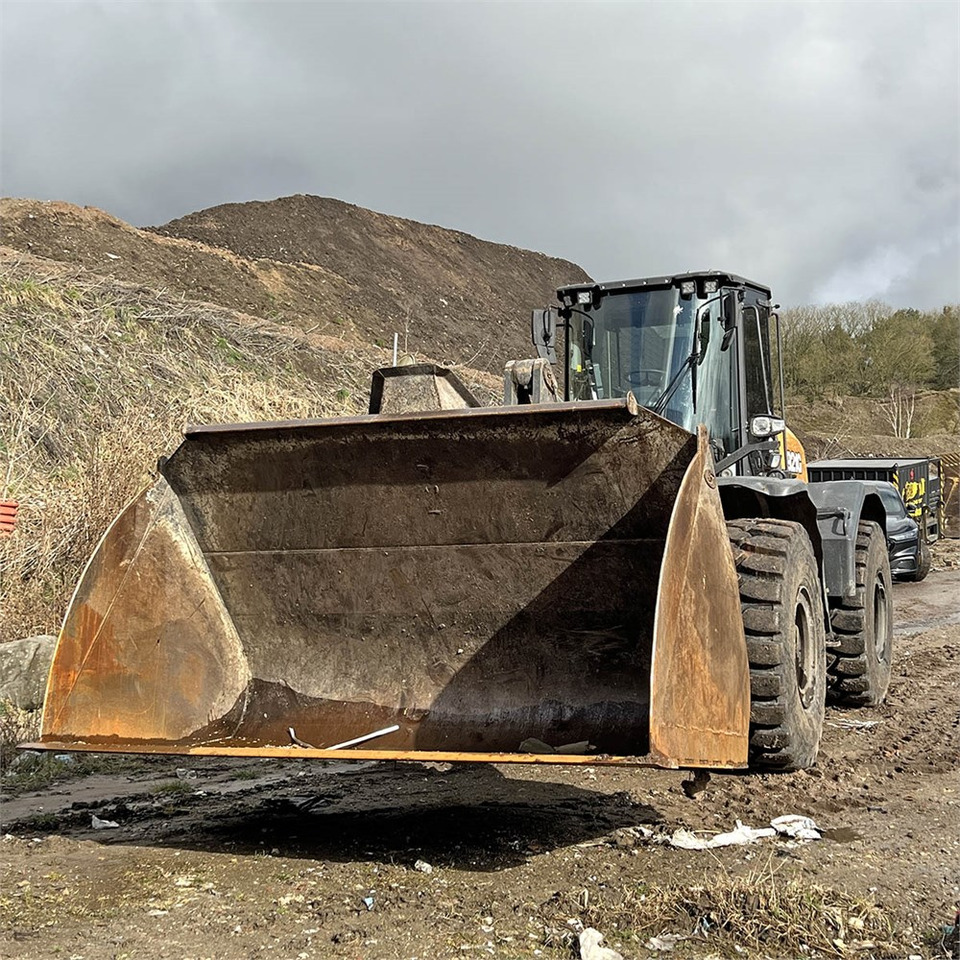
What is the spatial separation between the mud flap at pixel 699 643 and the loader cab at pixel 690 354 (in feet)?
6.81

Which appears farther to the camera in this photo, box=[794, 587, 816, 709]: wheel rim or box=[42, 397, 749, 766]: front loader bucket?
box=[794, 587, 816, 709]: wheel rim

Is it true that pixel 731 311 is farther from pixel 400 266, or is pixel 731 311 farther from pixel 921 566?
pixel 400 266

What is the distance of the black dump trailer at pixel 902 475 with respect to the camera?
1658cm

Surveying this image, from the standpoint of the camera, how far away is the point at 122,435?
8812 mm

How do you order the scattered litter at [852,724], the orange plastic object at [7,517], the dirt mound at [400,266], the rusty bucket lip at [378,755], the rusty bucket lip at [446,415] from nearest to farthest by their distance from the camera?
1. the rusty bucket lip at [378,755]
2. the rusty bucket lip at [446,415]
3. the scattered litter at [852,724]
4. the orange plastic object at [7,517]
5. the dirt mound at [400,266]

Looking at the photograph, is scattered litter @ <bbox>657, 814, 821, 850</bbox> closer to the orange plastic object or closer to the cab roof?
the cab roof

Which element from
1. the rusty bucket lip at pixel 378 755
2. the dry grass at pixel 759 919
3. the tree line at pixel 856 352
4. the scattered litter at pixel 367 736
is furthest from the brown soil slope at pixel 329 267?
the dry grass at pixel 759 919

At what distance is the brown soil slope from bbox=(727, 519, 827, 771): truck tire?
18.3 meters

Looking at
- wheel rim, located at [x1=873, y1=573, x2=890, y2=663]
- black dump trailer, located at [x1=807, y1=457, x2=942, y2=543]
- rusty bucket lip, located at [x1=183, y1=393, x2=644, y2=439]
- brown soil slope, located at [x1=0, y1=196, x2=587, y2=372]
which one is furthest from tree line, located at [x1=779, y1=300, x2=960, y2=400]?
rusty bucket lip, located at [x1=183, y1=393, x2=644, y2=439]

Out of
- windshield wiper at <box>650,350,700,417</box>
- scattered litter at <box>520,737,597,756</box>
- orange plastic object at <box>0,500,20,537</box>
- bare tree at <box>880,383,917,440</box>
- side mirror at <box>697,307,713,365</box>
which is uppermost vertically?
bare tree at <box>880,383,917,440</box>

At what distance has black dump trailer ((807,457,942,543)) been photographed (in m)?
16.6

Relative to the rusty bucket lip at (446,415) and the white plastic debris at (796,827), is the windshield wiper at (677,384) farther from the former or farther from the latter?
the white plastic debris at (796,827)

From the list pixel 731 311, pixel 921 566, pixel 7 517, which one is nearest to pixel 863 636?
pixel 731 311

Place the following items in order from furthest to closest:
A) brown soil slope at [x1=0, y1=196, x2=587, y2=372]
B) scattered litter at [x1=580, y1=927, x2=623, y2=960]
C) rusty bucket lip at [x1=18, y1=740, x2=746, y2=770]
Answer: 1. brown soil slope at [x1=0, y1=196, x2=587, y2=372]
2. rusty bucket lip at [x1=18, y1=740, x2=746, y2=770]
3. scattered litter at [x1=580, y1=927, x2=623, y2=960]
